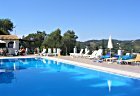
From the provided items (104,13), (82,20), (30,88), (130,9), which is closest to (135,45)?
(130,9)

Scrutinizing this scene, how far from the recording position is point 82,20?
28.5 m

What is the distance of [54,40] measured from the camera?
28500 millimetres

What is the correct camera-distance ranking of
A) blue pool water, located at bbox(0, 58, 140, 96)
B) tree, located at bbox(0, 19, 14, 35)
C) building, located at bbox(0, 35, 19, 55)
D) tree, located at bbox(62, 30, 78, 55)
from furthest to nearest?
tree, located at bbox(0, 19, 14, 35) < tree, located at bbox(62, 30, 78, 55) < building, located at bbox(0, 35, 19, 55) < blue pool water, located at bbox(0, 58, 140, 96)

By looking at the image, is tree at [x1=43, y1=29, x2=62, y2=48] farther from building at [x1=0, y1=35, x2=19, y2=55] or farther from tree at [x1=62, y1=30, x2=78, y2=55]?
building at [x1=0, y1=35, x2=19, y2=55]

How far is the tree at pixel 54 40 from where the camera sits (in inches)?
1098

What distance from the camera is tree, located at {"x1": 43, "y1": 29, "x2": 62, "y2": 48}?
2789 cm

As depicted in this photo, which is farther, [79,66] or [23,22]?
[23,22]

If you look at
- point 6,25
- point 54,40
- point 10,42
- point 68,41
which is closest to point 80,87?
point 68,41

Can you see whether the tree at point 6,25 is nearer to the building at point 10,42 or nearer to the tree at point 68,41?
the building at point 10,42

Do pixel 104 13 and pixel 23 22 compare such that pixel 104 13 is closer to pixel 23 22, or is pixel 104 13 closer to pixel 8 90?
pixel 23 22

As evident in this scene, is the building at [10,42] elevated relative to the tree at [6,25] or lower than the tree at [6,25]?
lower

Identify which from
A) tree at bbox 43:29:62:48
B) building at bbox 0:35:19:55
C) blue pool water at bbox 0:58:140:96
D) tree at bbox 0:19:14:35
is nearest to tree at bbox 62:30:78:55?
tree at bbox 43:29:62:48

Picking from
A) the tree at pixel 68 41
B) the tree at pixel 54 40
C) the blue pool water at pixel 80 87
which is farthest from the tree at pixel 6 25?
the blue pool water at pixel 80 87

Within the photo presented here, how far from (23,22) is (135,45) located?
1610 centimetres
